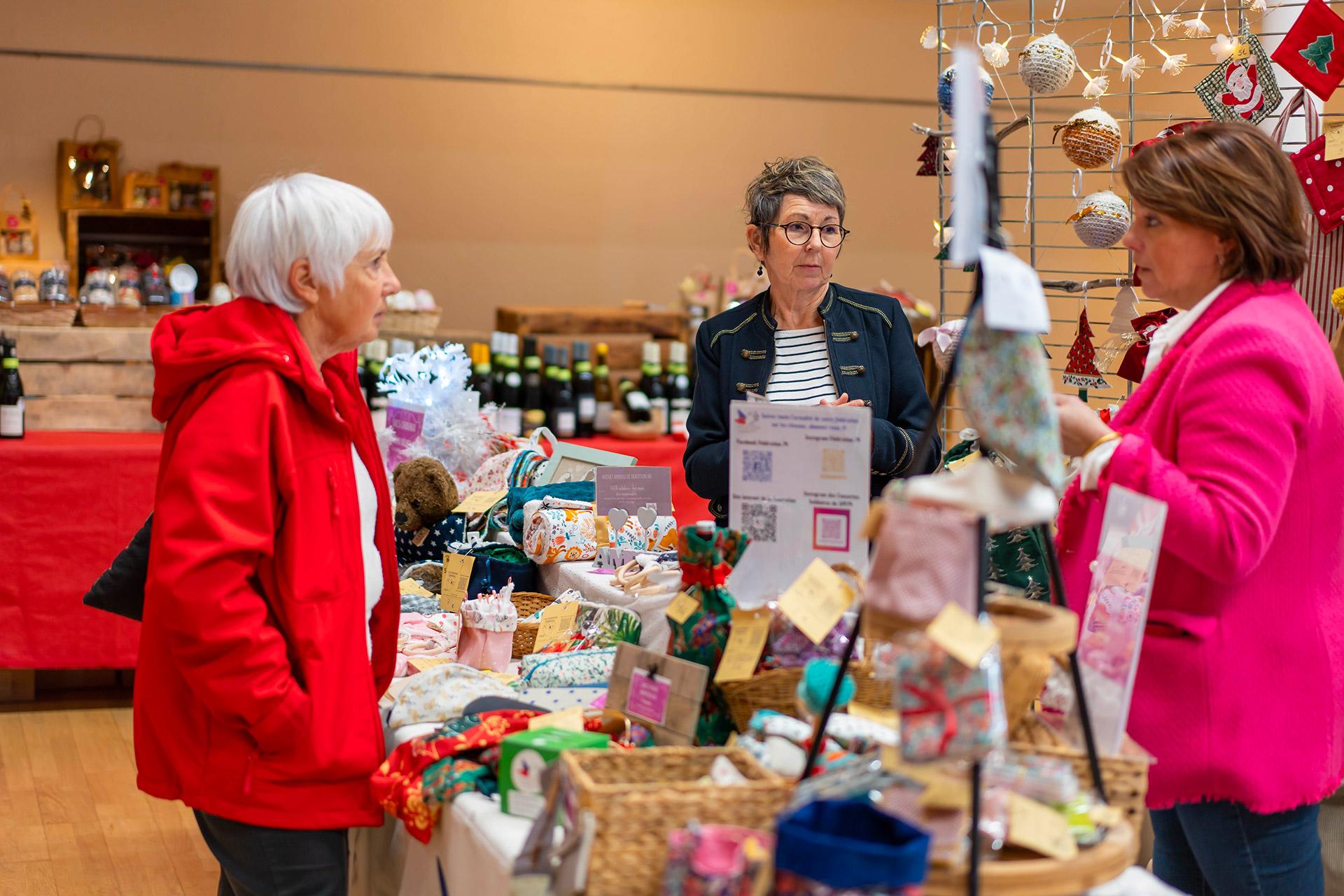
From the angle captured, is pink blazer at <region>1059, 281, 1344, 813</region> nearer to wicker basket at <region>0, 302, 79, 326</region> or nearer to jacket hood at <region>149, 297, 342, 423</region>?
jacket hood at <region>149, 297, 342, 423</region>

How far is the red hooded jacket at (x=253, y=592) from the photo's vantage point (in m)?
1.66

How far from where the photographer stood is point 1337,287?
277 centimetres

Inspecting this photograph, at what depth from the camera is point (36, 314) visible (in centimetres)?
503

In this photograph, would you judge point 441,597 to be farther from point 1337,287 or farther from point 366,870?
point 1337,287

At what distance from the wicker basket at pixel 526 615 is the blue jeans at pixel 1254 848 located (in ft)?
4.34

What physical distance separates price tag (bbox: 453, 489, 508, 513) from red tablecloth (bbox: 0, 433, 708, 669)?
175cm

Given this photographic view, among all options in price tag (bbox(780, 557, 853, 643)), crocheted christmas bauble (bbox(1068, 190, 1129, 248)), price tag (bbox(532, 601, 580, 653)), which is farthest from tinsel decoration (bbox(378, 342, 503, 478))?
price tag (bbox(780, 557, 853, 643))

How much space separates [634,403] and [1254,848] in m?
4.09

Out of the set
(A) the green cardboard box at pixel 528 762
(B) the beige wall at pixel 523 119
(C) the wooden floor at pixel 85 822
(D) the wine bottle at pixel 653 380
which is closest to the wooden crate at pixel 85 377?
(C) the wooden floor at pixel 85 822

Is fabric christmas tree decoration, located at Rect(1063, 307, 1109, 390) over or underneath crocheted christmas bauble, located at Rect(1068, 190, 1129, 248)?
underneath

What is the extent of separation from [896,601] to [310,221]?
1.03m

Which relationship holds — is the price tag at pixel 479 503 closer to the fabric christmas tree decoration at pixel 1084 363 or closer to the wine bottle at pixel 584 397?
the fabric christmas tree decoration at pixel 1084 363

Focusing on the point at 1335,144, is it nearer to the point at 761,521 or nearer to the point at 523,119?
the point at 761,521

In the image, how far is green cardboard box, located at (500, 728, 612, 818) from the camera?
1.64 m
